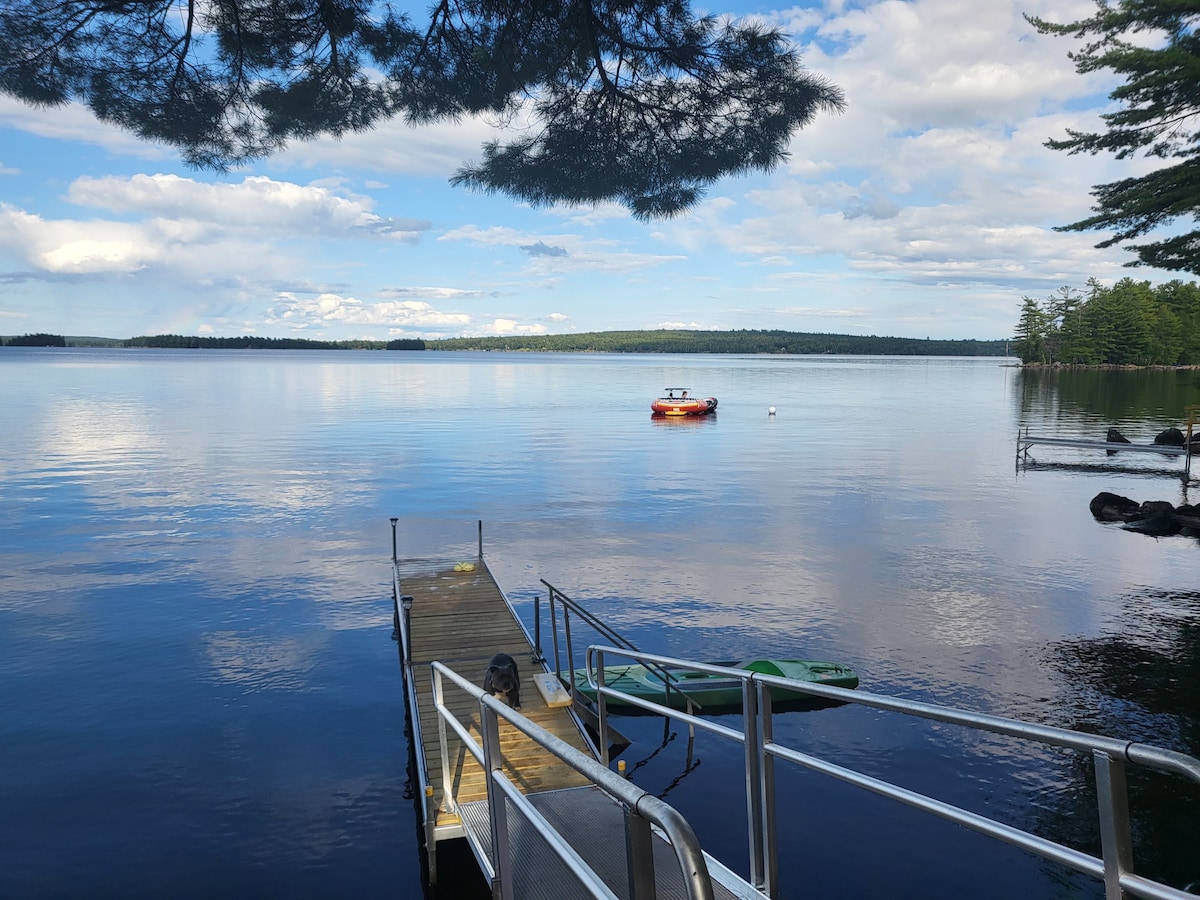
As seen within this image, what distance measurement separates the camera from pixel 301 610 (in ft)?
63.1

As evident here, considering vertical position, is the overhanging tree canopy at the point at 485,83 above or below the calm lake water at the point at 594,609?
above

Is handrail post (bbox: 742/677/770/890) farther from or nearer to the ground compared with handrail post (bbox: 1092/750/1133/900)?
nearer to the ground

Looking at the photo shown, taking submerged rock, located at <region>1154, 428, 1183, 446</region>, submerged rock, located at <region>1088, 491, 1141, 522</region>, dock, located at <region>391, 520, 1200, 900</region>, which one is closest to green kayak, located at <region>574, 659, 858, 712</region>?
dock, located at <region>391, 520, 1200, 900</region>

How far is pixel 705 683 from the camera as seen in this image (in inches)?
539

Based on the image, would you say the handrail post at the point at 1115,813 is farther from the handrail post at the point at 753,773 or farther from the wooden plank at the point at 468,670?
the wooden plank at the point at 468,670

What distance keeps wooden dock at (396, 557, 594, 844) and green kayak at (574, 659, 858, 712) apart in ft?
5.63

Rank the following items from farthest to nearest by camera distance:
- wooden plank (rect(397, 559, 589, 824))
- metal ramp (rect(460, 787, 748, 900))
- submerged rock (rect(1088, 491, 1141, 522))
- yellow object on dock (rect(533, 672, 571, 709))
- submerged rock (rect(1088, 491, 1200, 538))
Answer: submerged rock (rect(1088, 491, 1141, 522)), submerged rock (rect(1088, 491, 1200, 538)), yellow object on dock (rect(533, 672, 571, 709)), wooden plank (rect(397, 559, 589, 824)), metal ramp (rect(460, 787, 748, 900))

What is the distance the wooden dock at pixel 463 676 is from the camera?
8461mm

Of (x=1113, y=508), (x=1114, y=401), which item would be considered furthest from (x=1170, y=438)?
(x=1114, y=401)

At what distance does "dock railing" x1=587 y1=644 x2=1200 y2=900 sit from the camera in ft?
7.98

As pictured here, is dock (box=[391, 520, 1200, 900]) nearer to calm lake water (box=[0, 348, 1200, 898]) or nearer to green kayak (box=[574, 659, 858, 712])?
calm lake water (box=[0, 348, 1200, 898])

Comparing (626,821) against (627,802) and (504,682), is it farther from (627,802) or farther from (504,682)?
(504,682)

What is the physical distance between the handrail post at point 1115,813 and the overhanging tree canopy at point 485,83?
591 centimetres

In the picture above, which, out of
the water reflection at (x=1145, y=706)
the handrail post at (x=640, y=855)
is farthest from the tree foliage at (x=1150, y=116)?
the handrail post at (x=640, y=855)
